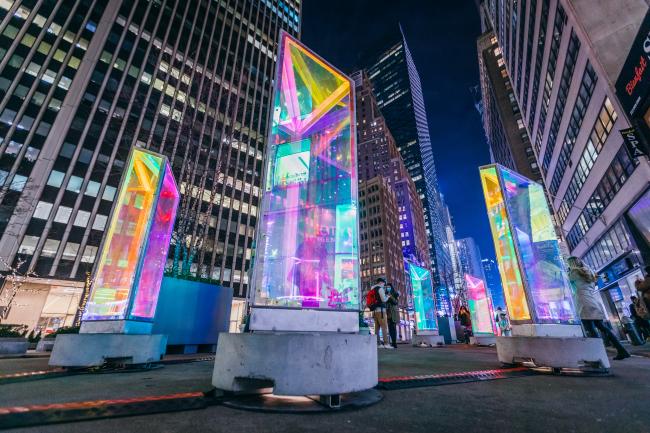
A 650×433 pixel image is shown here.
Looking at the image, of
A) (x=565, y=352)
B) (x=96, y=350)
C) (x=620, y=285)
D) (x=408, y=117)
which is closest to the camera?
(x=565, y=352)

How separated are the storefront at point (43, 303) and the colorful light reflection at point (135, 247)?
28.6 m

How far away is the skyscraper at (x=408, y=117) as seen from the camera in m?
146

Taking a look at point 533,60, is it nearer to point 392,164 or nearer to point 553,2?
point 553,2

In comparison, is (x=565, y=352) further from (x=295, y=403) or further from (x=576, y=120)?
(x=576, y=120)

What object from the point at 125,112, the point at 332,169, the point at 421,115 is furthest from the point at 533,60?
the point at 421,115

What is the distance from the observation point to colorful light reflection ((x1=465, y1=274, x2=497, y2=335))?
612 inches

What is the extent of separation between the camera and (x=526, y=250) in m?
5.72

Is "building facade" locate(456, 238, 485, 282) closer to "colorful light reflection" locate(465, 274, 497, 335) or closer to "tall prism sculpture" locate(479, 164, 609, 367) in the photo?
"colorful light reflection" locate(465, 274, 497, 335)

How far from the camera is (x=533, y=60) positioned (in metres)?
29.2

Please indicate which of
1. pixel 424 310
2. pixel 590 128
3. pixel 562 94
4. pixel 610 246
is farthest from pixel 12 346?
pixel 562 94

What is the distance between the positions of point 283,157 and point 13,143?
135 ft

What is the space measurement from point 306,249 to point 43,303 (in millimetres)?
36371

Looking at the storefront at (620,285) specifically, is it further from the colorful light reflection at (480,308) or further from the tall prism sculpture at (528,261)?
the tall prism sculpture at (528,261)

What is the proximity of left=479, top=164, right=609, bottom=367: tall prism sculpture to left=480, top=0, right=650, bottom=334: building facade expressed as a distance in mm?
12506
